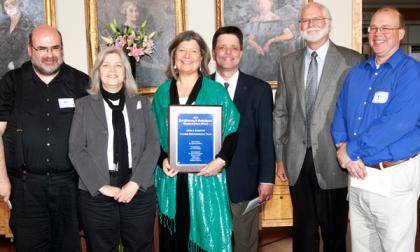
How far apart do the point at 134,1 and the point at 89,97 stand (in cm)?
204

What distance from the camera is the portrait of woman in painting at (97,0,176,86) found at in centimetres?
418

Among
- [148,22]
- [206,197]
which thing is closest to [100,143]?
[206,197]

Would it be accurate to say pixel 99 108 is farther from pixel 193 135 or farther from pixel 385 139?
pixel 385 139

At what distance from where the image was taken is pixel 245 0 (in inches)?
167

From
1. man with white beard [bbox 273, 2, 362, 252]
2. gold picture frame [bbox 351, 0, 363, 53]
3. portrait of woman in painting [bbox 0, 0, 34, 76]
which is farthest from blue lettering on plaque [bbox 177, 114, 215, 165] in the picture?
portrait of woman in painting [bbox 0, 0, 34, 76]

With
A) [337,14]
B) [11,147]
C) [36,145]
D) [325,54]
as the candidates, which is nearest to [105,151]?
[36,145]

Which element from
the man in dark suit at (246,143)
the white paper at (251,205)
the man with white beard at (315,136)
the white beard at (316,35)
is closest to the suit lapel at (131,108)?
the man in dark suit at (246,143)

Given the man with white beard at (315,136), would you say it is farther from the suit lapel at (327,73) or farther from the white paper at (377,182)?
the white paper at (377,182)

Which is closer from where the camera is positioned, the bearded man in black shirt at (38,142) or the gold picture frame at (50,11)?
the bearded man in black shirt at (38,142)

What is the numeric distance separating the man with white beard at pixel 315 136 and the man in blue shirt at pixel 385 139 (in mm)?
199

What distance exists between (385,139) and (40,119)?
6.57 feet

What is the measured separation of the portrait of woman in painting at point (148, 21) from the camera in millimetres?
4184

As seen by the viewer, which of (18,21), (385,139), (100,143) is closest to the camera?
(385,139)

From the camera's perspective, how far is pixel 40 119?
258 cm
